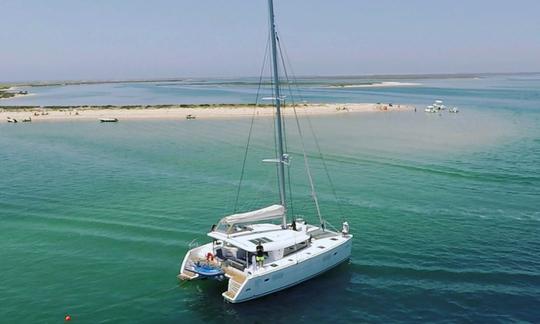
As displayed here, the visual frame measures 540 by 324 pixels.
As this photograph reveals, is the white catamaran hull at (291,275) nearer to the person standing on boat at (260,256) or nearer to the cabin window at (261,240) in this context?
the person standing on boat at (260,256)

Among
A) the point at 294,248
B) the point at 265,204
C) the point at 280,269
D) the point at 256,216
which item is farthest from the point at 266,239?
the point at 265,204

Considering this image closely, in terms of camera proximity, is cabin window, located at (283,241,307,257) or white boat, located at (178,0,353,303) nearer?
white boat, located at (178,0,353,303)

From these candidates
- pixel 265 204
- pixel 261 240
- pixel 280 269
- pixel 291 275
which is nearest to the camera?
pixel 280 269

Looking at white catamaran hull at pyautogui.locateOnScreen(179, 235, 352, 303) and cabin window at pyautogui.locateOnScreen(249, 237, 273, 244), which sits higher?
cabin window at pyautogui.locateOnScreen(249, 237, 273, 244)

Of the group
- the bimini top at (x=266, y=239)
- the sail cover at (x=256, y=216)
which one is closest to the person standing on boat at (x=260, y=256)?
the bimini top at (x=266, y=239)

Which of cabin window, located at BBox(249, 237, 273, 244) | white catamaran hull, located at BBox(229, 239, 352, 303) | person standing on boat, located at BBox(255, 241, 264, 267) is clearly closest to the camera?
white catamaran hull, located at BBox(229, 239, 352, 303)

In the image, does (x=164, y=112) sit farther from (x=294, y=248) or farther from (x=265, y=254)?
(x=265, y=254)

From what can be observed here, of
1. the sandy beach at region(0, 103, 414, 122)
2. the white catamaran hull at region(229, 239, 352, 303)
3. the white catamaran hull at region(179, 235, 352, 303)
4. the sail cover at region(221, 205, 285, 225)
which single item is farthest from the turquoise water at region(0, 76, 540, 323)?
the sandy beach at region(0, 103, 414, 122)

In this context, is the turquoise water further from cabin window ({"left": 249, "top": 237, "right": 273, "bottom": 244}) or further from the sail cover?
the sail cover
